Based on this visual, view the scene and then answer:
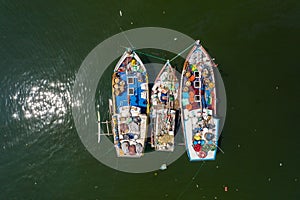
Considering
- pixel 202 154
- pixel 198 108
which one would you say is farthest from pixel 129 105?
pixel 202 154

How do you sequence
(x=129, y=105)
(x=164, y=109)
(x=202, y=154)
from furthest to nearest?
(x=202, y=154)
(x=164, y=109)
(x=129, y=105)

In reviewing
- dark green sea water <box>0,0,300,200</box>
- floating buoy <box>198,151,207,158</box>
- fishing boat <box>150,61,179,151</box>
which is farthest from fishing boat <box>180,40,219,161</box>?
dark green sea water <box>0,0,300,200</box>

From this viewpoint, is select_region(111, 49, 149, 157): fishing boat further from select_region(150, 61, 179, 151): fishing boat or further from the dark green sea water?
the dark green sea water

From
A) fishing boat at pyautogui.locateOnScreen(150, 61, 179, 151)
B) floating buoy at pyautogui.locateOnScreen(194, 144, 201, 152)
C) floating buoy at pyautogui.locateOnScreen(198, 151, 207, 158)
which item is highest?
fishing boat at pyautogui.locateOnScreen(150, 61, 179, 151)

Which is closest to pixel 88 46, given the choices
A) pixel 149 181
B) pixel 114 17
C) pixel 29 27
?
pixel 114 17

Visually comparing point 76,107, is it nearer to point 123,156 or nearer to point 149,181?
point 123,156

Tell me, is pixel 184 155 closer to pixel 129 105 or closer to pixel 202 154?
pixel 202 154
